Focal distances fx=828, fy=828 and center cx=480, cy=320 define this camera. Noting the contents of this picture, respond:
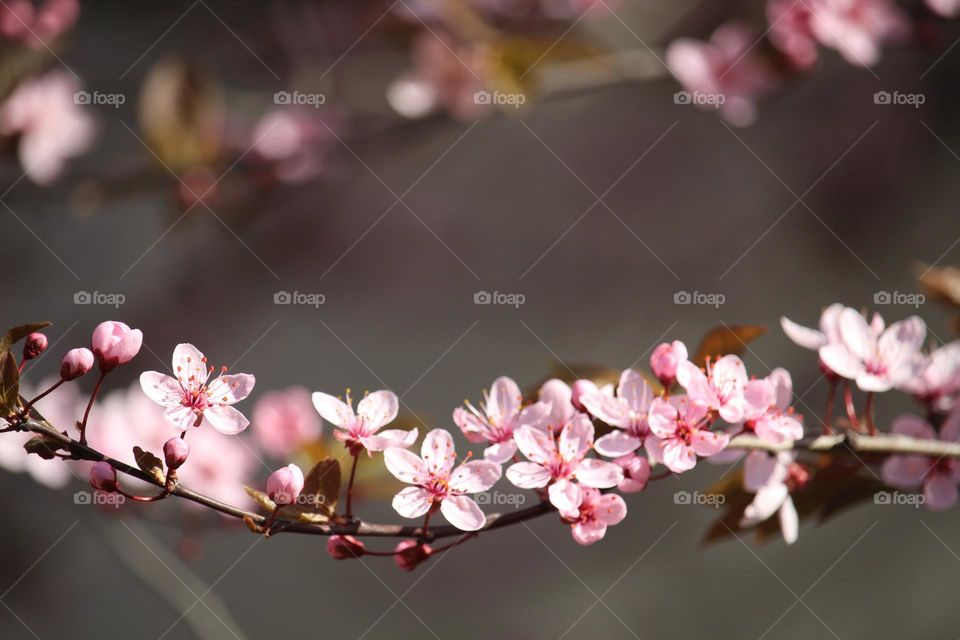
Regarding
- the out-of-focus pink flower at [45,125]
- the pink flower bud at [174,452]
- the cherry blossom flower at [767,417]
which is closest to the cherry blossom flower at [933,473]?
the cherry blossom flower at [767,417]

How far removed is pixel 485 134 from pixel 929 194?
0.95m

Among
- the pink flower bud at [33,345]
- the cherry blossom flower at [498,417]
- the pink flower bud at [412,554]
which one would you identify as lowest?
the pink flower bud at [412,554]

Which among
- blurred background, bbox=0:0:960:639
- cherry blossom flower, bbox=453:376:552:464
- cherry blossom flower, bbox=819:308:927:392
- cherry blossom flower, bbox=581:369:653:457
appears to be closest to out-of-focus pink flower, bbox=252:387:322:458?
blurred background, bbox=0:0:960:639

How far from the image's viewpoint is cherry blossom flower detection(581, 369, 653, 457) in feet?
2.28

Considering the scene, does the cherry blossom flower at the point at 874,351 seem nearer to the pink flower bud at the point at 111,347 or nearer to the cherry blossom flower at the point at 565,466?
the cherry blossom flower at the point at 565,466

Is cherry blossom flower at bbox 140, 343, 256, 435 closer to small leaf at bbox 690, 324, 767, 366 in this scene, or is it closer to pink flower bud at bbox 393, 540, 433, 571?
pink flower bud at bbox 393, 540, 433, 571

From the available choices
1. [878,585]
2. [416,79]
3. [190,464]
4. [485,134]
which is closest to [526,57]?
[416,79]

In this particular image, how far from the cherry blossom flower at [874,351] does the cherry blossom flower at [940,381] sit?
0.03 m

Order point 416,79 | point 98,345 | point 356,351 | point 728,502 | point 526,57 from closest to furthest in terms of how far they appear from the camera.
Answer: point 98,345
point 728,502
point 526,57
point 416,79
point 356,351

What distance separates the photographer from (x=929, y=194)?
1.75m

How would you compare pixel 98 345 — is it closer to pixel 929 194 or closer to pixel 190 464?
pixel 190 464

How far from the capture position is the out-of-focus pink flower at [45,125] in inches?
55.5

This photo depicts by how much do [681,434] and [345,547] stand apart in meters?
0.29

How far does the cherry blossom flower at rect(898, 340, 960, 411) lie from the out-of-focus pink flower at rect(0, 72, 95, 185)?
139 cm
